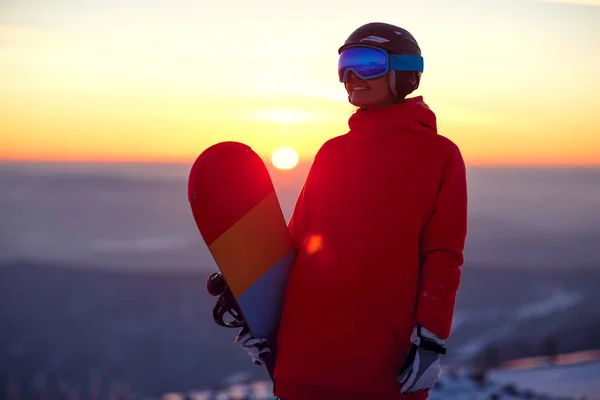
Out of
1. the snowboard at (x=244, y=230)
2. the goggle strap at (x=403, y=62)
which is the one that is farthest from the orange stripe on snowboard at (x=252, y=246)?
the goggle strap at (x=403, y=62)

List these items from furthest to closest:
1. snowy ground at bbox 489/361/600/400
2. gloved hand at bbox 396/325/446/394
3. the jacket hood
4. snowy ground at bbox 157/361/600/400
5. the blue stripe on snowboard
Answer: snowy ground at bbox 489/361/600/400 < snowy ground at bbox 157/361/600/400 < the blue stripe on snowboard < the jacket hood < gloved hand at bbox 396/325/446/394

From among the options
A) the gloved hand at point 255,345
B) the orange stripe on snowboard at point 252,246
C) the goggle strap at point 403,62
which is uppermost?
the goggle strap at point 403,62

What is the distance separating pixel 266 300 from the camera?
8.75 feet

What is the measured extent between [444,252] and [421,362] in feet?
1.27

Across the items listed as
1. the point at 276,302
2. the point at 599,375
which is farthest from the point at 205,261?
the point at 276,302

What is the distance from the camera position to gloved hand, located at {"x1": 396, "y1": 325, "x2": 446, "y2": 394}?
7.51 feet

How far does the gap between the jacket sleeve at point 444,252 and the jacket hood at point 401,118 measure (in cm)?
17

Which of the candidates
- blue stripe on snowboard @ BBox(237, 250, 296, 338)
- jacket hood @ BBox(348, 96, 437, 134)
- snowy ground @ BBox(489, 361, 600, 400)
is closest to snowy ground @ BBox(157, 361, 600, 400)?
snowy ground @ BBox(489, 361, 600, 400)

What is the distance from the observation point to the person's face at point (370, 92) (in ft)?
8.43

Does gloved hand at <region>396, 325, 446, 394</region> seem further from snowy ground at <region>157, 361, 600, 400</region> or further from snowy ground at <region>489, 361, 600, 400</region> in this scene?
snowy ground at <region>489, 361, 600, 400</region>

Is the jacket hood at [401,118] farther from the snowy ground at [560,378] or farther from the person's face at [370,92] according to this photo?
the snowy ground at [560,378]

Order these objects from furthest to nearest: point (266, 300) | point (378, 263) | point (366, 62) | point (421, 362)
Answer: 1. point (266, 300)
2. point (366, 62)
3. point (378, 263)
4. point (421, 362)

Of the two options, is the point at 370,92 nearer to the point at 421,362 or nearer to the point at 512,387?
the point at 421,362

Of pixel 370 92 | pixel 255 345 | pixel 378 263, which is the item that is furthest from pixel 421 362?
pixel 370 92
